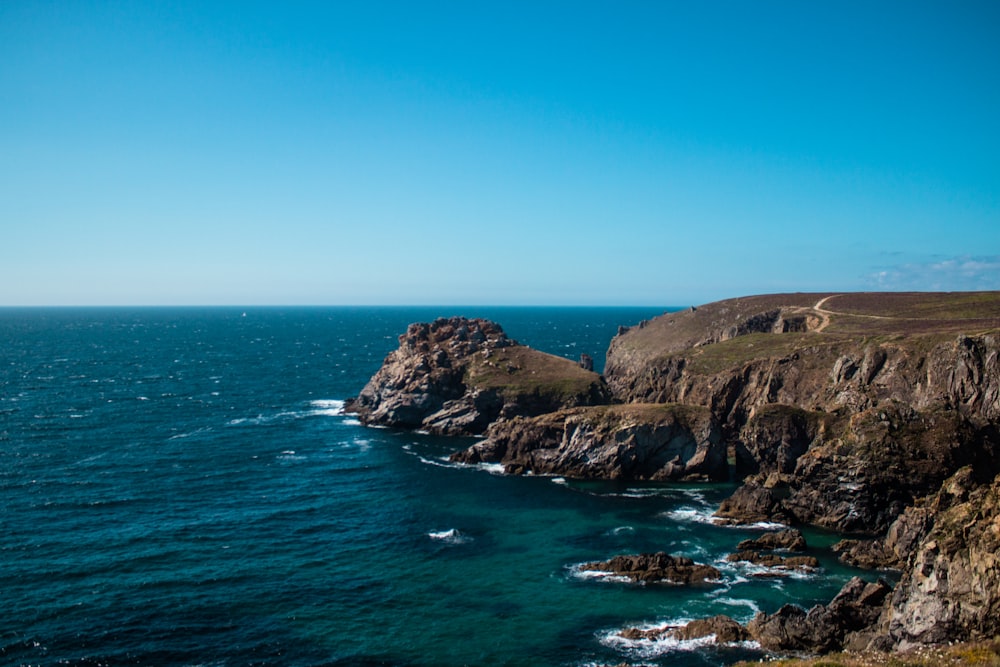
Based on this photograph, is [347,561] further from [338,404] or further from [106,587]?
[338,404]

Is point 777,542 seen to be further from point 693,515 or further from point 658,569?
point 658,569

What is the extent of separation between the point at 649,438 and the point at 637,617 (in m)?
42.0

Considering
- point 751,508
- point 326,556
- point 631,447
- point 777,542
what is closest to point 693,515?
point 751,508

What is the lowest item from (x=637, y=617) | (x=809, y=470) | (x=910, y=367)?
(x=637, y=617)

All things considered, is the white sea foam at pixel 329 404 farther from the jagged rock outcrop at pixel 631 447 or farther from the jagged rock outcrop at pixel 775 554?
the jagged rock outcrop at pixel 775 554

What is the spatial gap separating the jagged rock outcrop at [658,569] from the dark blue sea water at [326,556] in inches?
56.7

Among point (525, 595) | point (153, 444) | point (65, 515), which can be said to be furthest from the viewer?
point (153, 444)

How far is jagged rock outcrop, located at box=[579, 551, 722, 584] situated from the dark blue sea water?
56.7 inches

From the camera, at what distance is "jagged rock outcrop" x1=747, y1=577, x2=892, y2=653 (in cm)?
4772

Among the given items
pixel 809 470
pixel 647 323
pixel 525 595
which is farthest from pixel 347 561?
pixel 647 323

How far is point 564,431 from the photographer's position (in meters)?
101

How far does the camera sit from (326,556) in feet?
220

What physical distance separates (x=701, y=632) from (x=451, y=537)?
29.1 meters

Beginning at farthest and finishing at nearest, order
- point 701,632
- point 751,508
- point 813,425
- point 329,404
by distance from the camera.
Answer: point 329,404 → point 813,425 → point 751,508 → point 701,632
